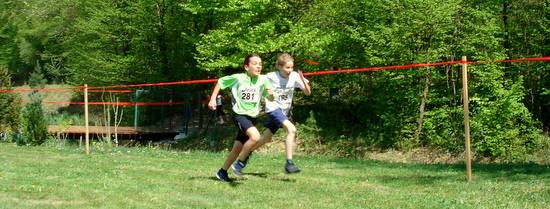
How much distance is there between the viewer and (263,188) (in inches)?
316

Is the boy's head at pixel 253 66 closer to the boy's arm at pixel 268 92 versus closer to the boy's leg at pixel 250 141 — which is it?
the boy's arm at pixel 268 92

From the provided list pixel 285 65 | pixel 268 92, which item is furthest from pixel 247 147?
pixel 285 65

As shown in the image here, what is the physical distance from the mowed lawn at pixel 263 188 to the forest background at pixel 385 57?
10.6 m

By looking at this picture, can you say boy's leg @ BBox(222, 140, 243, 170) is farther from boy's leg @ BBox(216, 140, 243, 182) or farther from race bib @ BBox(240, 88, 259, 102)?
race bib @ BBox(240, 88, 259, 102)

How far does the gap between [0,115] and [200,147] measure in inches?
318

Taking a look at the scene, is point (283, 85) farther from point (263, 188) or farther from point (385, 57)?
point (385, 57)

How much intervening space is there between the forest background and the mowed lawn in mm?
10597

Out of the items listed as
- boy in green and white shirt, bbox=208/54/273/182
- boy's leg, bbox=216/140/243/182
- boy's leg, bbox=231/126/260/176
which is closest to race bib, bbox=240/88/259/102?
boy in green and white shirt, bbox=208/54/273/182

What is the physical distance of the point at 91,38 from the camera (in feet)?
124

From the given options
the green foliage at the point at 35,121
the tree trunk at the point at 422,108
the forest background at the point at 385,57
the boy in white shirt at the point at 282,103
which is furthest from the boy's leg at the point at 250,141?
the tree trunk at the point at 422,108

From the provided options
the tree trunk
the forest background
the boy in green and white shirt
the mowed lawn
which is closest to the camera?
the mowed lawn

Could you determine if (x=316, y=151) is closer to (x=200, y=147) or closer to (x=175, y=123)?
(x=200, y=147)

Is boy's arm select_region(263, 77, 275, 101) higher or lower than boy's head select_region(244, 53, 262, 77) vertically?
lower

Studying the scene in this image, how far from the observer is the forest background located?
21.2 m
